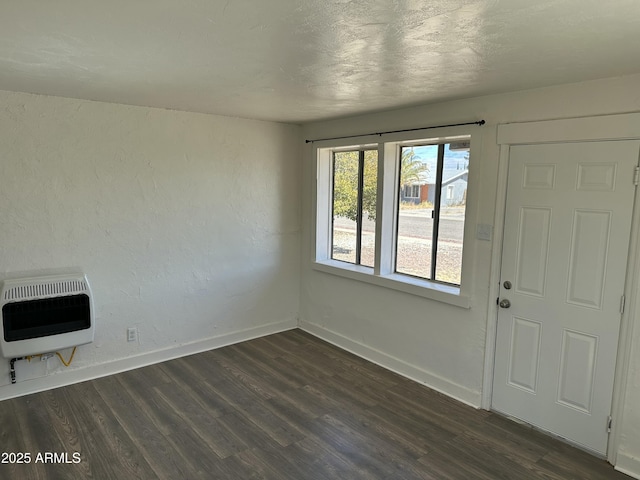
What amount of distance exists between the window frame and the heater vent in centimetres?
228

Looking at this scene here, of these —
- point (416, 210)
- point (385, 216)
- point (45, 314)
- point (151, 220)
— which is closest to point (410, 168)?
point (416, 210)

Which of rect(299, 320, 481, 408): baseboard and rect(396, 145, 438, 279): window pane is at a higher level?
rect(396, 145, 438, 279): window pane

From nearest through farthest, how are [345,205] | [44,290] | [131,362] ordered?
[44,290]
[131,362]
[345,205]

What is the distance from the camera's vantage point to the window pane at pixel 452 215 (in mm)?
3270

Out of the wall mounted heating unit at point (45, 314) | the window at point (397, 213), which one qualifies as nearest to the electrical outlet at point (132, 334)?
the wall mounted heating unit at point (45, 314)

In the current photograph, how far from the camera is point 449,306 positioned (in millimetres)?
3246

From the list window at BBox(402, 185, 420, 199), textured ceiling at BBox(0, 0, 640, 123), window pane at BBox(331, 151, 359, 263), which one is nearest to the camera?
textured ceiling at BBox(0, 0, 640, 123)

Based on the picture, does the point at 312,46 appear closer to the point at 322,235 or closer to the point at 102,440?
the point at 102,440

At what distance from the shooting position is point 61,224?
10.5 feet

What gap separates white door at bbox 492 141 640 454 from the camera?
94.7 inches

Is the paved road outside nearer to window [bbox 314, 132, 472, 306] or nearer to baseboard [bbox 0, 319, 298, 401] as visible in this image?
window [bbox 314, 132, 472, 306]

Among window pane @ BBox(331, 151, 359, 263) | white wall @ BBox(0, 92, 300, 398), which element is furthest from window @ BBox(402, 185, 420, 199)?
white wall @ BBox(0, 92, 300, 398)

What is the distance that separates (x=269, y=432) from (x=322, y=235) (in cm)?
229

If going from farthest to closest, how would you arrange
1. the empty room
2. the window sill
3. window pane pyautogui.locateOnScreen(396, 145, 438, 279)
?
1. window pane pyautogui.locateOnScreen(396, 145, 438, 279)
2. the window sill
3. the empty room
